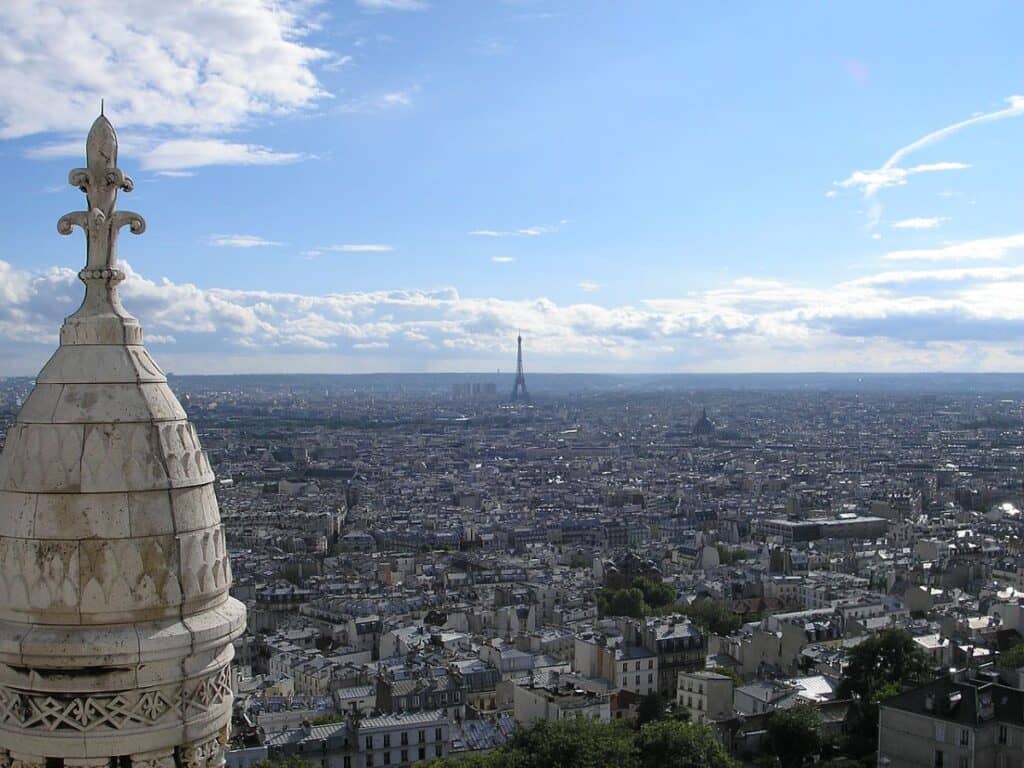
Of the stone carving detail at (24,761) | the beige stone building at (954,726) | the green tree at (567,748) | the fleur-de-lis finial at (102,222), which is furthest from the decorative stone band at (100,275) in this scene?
the beige stone building at (954,726)

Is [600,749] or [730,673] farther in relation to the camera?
[730,673]

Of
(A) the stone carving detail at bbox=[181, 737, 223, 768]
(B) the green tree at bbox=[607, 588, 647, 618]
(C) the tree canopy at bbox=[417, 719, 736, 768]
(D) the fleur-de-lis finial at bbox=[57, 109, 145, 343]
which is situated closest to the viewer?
(A) the stone carving detail at bbox=[181, 737, 223, 768]

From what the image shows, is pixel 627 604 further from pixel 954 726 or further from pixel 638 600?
pixel 954 726

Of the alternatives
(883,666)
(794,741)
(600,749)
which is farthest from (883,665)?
(600,749)

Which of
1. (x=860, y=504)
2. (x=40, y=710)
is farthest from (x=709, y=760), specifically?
(x=860, y=504)

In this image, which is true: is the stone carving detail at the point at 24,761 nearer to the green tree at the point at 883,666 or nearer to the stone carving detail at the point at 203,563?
the stone carving detail at the point at 203,563

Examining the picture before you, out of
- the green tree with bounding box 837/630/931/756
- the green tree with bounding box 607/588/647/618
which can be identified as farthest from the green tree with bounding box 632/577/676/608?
the green tree with bounding box 837/630/931/756

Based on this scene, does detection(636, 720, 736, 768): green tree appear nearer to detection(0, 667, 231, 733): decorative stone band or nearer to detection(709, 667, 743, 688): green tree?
detection(709, 667, 743, 688): green tree
